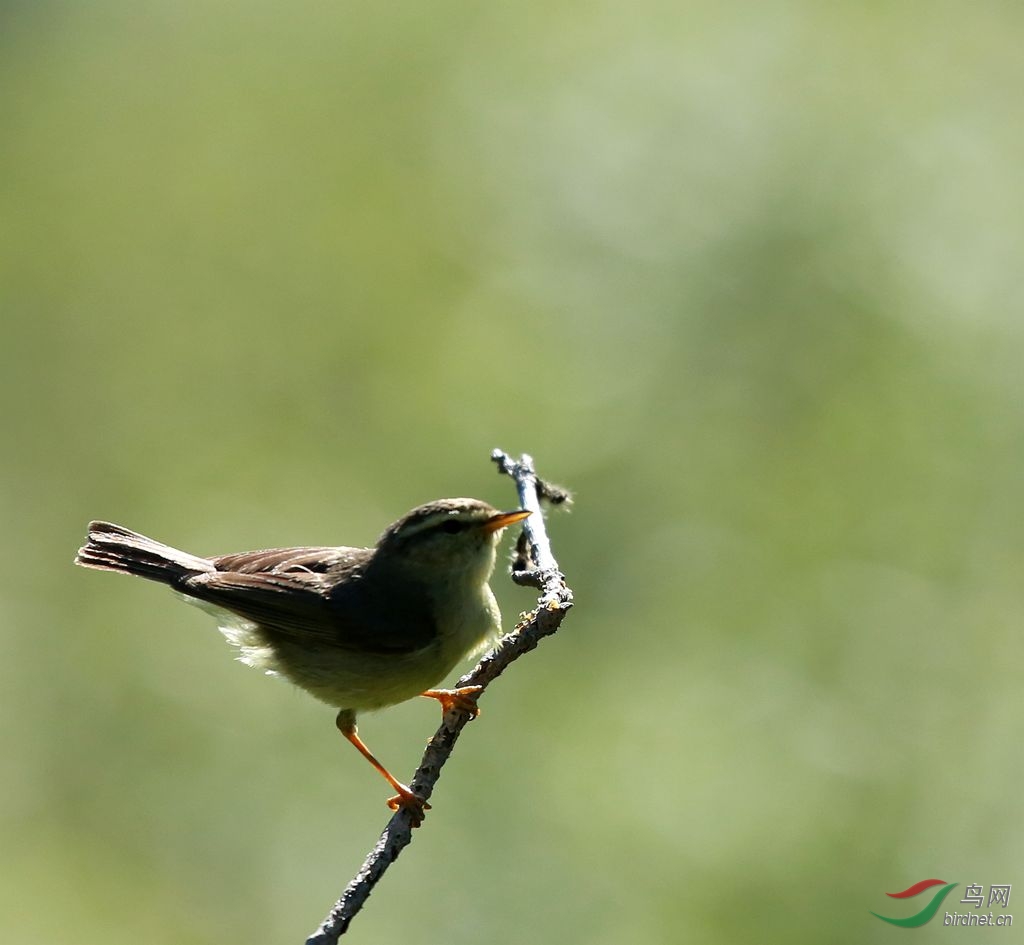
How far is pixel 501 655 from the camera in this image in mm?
5223

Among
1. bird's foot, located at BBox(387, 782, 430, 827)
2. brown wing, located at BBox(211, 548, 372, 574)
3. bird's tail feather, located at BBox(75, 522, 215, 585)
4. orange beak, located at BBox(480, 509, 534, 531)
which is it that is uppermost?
orange beak, located at BBox(480, 509, 534, 531)

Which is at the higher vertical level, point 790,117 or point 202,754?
point 790,117

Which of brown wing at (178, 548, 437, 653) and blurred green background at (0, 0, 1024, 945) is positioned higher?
blurred green background at (0, 0, 1024, 945)

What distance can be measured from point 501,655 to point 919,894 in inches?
185

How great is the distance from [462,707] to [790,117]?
1249cm

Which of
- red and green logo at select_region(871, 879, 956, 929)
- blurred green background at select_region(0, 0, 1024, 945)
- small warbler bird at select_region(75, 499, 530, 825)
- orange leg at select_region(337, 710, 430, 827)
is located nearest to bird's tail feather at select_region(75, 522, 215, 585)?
small warbler bird at select_region(75, 499, 530, 825)

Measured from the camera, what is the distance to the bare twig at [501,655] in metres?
4.23

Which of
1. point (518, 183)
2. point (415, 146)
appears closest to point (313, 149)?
→ point (415, 146)

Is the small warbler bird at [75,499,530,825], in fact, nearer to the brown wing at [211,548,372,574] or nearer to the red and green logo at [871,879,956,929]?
the brown wing at [211,548,372,574]

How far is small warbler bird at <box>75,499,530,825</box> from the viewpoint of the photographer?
5.81 meters

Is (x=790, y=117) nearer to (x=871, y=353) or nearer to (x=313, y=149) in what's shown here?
(x=871, y=353)

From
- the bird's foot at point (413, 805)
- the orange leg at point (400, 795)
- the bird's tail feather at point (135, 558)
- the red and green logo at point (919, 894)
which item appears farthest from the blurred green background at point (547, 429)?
the bird's foot at point (413, 805)

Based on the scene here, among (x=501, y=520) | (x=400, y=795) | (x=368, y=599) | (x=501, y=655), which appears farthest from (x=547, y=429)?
(x=501, y=655)

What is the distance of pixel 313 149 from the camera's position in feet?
59.1
